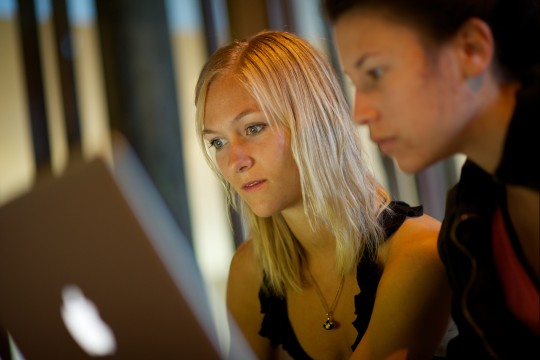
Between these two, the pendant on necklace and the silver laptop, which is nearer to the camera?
the silver laptop

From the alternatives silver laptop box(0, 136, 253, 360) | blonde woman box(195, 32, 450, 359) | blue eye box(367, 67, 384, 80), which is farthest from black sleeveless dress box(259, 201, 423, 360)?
blue eye box(367, 67, 384, 80)

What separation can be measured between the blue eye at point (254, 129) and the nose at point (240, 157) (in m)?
0.03

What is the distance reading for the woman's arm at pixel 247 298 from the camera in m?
1.78

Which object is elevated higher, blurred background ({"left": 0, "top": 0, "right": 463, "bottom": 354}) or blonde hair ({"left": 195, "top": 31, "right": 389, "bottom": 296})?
blurred background ({"left": 0, "top": 0, "right": 463, "bottom": 354})

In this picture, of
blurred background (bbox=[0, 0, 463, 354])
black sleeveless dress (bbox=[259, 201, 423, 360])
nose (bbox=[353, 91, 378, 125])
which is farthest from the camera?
blurred background (bbox=[0, 0, 463, 354])

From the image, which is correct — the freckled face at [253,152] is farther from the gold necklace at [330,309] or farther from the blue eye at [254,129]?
the gold necklace at [330,309]

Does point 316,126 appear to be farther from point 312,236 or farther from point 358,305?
point 358,305

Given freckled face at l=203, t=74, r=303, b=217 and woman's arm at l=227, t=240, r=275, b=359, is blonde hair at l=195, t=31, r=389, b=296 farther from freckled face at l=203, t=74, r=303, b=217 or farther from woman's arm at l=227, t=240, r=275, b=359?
woman's arm at l=227, t=240, r=275, b=359

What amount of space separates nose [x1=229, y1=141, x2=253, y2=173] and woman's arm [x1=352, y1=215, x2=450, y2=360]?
15.7 inches

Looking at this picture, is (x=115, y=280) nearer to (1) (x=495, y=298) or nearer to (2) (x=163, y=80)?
(1) (x=495, y=298)

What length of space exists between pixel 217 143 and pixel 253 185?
0.16 meters

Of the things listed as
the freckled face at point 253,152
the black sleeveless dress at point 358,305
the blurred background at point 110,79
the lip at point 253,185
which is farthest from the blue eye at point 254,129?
the blurred background at point 110,79

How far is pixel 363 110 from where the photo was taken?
101 centimetres

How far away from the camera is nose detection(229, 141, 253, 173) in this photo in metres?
1.49
